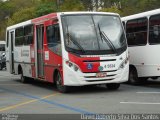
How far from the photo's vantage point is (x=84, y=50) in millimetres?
15430

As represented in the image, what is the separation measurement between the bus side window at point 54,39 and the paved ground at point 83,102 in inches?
62.0

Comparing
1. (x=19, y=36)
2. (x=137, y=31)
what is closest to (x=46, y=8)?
(x=19, y=36)

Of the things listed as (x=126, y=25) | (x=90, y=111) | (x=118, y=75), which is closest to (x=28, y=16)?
(x=126, y=25)

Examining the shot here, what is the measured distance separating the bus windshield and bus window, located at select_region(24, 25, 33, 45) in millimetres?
4067

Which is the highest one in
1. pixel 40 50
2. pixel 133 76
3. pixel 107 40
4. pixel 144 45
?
pixel 107 40

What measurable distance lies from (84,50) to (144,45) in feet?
10.7

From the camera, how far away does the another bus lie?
16.9m

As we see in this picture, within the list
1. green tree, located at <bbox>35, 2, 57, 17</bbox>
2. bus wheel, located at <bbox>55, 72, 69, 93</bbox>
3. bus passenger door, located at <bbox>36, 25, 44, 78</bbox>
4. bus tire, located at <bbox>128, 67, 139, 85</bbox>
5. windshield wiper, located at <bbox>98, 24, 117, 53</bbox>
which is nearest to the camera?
windshield wiper, located at <bbox>98, 24, 117, 53</bbox>

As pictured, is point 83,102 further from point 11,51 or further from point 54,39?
point 11,51

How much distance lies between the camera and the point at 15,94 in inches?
637

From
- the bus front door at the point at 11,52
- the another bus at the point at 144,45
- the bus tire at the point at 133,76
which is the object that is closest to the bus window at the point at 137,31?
the another bus at the point at 144,45

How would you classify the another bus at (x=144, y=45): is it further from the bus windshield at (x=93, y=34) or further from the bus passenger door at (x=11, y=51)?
the bus passenger door at (x=11, y=51)

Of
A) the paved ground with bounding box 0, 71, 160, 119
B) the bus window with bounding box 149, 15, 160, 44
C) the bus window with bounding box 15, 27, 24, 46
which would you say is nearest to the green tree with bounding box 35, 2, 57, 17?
the bus window with bounding box 15, 27, 24, 46

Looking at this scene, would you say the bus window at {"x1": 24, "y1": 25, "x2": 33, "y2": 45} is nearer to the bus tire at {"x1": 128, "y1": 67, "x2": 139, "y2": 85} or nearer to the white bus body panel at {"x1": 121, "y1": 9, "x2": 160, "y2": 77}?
the white bus body panel at {"x1": 121, "y1": 9, "x2": 160, "y2": 77}
